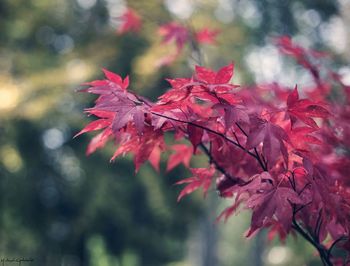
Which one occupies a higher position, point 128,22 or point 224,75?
point 224,75

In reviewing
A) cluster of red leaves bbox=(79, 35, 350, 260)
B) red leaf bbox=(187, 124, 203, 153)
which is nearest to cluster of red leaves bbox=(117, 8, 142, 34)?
cluster of red leaves bbox=(79, 35, 350, 260)

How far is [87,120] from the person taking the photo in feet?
25.5

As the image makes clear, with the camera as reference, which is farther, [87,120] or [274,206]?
[87,120]

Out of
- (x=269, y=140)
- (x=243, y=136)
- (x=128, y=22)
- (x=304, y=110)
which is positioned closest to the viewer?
(x=269, y=140)

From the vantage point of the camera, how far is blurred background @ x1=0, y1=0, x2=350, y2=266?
23.5ft

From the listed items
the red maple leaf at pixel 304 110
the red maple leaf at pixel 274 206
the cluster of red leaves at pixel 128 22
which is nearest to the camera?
the red maple leaf at pixel 274 206

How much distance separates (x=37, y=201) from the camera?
8.52m

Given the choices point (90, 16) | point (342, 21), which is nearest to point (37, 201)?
point (90, 16)

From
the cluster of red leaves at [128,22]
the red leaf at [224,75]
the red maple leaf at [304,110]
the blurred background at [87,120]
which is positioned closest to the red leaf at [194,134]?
the red leaf at [224,75]

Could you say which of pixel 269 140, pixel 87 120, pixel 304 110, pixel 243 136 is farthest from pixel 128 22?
pixel 87 120

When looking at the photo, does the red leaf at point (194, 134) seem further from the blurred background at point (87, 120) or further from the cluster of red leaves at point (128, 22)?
the blurred background at point (87, 120)

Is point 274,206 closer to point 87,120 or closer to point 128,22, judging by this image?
point 128,22

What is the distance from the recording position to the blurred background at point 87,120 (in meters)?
7.16

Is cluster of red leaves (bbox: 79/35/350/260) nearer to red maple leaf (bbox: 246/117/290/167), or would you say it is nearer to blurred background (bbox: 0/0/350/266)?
red maple leaf (bbox: 246/117/290/167)
